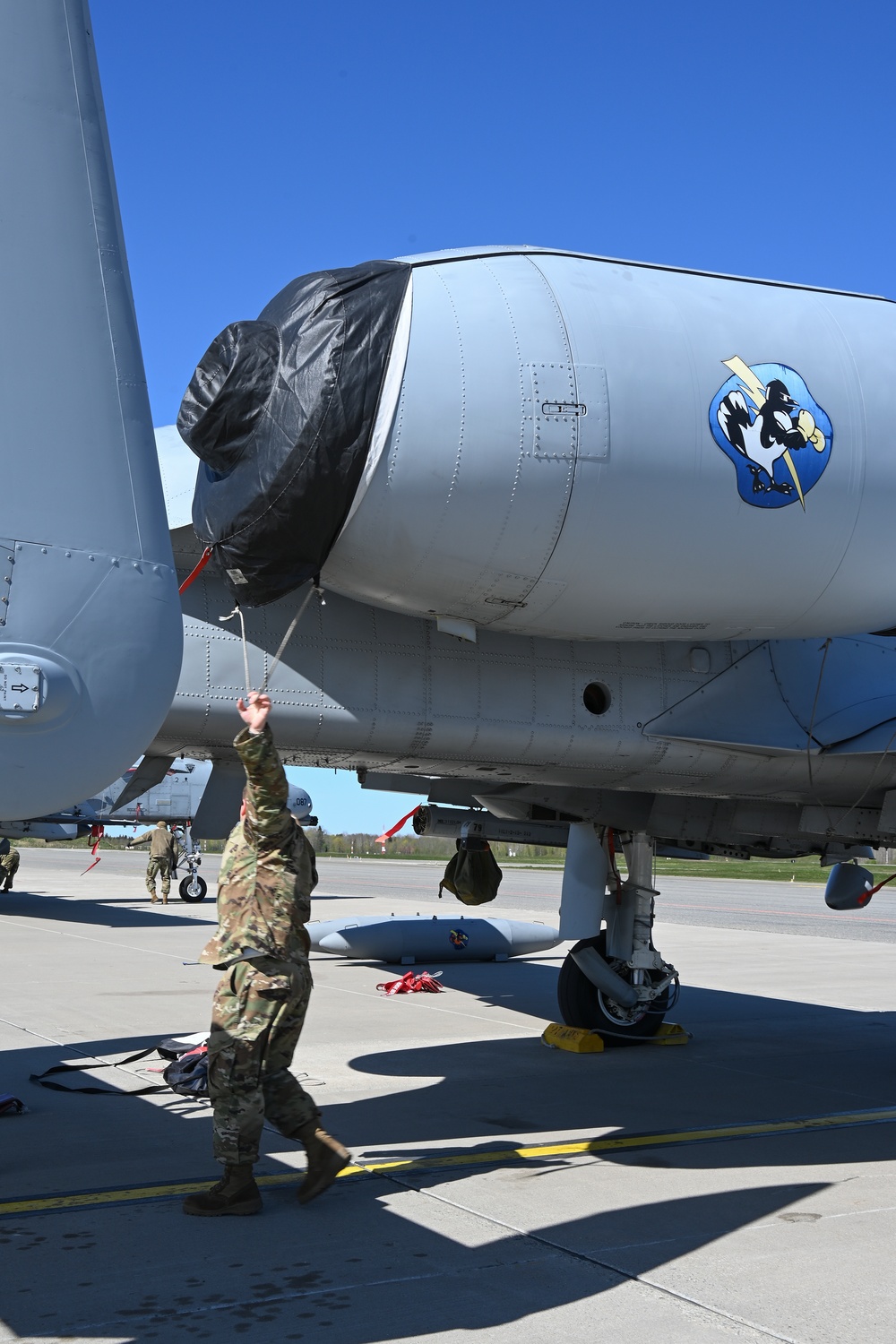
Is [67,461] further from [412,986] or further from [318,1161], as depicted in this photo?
[412,986]

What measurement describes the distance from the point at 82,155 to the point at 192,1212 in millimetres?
4382

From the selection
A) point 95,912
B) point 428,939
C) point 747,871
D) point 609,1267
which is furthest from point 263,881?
point 747,871

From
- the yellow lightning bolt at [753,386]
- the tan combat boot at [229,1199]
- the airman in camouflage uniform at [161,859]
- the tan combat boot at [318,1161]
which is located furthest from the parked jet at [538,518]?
the airman in camouflage uniform at [161,859]

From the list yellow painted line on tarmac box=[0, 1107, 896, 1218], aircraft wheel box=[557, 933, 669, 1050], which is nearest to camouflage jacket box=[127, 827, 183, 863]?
aircraft wheel box=[557, 933, 669, 1050]

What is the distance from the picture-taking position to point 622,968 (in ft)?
33.7

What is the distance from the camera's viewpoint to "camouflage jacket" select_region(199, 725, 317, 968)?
5449 millimetres

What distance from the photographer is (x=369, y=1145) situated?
669 centimetres

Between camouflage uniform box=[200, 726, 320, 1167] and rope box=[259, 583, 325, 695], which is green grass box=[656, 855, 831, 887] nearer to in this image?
rope box=[259, 583, 325, 695]

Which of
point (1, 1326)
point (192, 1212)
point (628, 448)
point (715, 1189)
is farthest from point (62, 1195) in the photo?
point (628, 448)

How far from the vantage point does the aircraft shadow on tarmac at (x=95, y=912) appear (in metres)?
22.4

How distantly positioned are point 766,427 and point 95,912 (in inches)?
818

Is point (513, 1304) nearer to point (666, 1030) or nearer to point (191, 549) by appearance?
point (191, 549)

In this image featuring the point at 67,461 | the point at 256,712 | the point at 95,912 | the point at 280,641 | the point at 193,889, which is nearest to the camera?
the point at 67,461

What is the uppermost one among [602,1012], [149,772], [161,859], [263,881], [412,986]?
[149,772]
